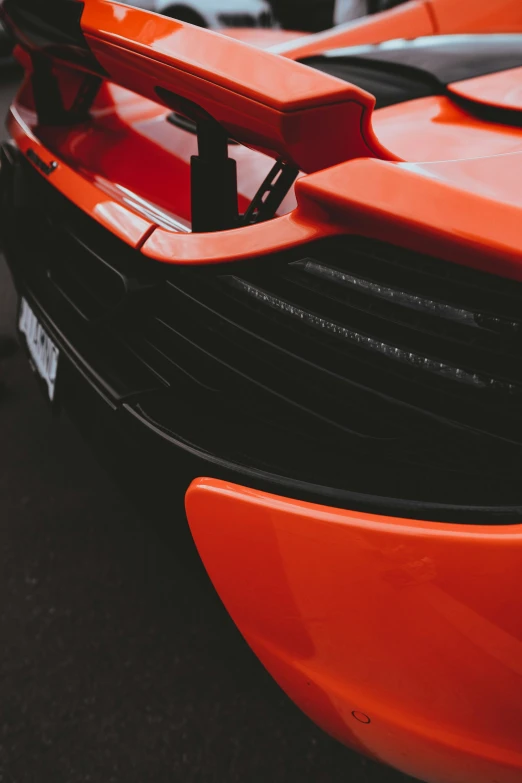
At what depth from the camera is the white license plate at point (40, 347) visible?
1.49 meters

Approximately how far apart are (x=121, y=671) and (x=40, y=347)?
79cm

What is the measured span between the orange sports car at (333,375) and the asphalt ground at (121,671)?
0.27 meters

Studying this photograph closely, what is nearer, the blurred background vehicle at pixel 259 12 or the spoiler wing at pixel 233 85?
the spoiler wing at pixel 233 85

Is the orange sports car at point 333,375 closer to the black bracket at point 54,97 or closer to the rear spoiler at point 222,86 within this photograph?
the rear spoiler at point 222,86

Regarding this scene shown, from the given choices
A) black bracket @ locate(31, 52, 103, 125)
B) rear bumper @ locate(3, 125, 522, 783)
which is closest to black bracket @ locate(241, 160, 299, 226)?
rear bumper @ locate(3, 125, 522, 783)

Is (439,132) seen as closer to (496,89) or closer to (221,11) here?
(496,89)

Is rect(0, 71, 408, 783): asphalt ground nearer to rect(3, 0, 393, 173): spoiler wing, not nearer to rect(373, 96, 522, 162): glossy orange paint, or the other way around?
rect(3, 0, 393, 173): spoiler wing

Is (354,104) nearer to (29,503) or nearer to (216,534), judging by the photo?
(216,534)

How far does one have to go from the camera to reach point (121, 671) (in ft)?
5.05

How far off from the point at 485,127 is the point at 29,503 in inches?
64.1

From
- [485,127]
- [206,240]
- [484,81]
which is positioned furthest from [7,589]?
[484,81]

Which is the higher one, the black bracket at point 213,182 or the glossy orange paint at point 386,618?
the black bracket at point 213,182

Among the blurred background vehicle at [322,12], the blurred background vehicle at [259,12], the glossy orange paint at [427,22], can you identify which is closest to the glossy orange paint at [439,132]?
the glossy orange paint at [427,22]

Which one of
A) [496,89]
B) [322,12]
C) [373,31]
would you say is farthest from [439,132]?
[322,12]
